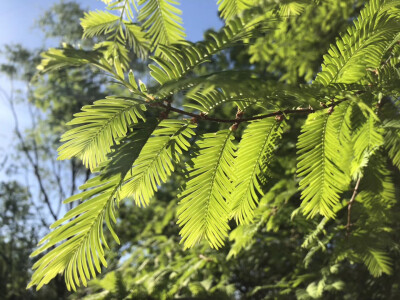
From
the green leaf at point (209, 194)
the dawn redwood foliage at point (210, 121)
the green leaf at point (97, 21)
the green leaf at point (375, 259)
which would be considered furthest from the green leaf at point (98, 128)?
the green leaf at point (375, 259)

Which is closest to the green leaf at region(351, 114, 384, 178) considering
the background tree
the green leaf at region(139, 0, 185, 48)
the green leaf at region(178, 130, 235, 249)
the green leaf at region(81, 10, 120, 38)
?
the background tree

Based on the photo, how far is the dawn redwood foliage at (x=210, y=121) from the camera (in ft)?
1.82

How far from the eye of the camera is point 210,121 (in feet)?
2.34

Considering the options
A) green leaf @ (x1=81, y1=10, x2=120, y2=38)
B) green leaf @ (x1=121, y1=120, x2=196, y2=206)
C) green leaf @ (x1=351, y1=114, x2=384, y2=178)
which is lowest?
green leaf @ (x1=351, y1=114, x2=384, y2=178)

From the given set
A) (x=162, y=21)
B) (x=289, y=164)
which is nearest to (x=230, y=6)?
(x=162, y=21)

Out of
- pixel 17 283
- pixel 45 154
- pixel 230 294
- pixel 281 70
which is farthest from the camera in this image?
pixel 45 154

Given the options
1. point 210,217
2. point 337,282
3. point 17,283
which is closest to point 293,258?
point 337,282

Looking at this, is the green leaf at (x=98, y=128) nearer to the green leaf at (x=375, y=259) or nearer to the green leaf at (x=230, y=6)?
the green leaf at (x=230, y=6)

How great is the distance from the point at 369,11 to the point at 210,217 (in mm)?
593

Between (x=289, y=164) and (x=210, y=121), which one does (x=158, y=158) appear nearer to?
(x=210, y=121)

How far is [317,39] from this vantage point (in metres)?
2.71

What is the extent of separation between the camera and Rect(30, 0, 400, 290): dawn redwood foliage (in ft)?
1.82

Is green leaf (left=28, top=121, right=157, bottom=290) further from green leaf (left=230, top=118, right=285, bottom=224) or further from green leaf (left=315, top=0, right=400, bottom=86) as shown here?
green leaf (left=315, top=0, right=400, bottom=86)

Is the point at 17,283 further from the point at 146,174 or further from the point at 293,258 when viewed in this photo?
the point at 146,174
